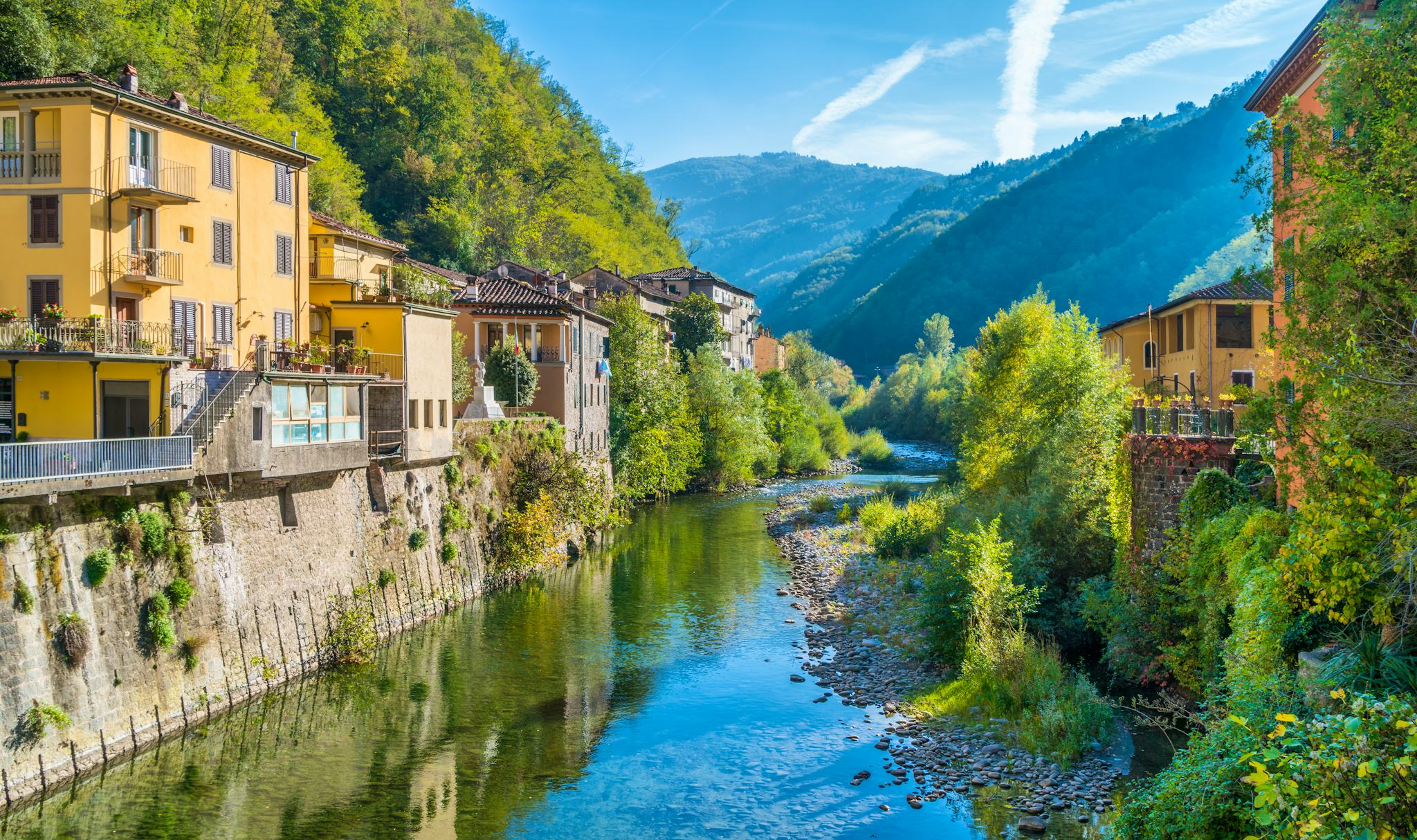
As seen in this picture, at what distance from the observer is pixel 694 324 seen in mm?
75375

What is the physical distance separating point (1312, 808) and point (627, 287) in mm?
68484

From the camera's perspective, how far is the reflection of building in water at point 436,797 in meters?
16.9

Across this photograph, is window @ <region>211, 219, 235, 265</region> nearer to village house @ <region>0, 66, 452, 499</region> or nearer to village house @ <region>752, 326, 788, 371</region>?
village house @ <region>0, 66, 452, 499</region>

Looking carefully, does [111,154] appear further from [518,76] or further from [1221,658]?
[518,76]

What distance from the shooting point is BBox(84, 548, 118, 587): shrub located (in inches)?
716

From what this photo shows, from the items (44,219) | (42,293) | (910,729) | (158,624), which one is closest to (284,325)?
(42,293)

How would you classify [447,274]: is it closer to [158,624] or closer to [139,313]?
[139,313]

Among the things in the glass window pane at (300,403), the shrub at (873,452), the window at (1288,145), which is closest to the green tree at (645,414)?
the shrub at (873,452)

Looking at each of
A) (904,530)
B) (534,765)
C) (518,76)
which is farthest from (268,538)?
(518,76)

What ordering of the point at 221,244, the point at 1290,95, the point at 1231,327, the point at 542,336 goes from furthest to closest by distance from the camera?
the point at 542,336, the point at 1231,327, the point at 221,244, the point at 1290,95

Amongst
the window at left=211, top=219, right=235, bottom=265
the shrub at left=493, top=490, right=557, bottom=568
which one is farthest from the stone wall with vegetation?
the window at left=211, top=219, right=235, bottom=265

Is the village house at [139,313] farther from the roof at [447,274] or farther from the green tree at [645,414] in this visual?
the green tree at [645,414]

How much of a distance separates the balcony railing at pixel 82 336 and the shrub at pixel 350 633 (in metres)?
8.02

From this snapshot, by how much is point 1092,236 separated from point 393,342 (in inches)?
5247
